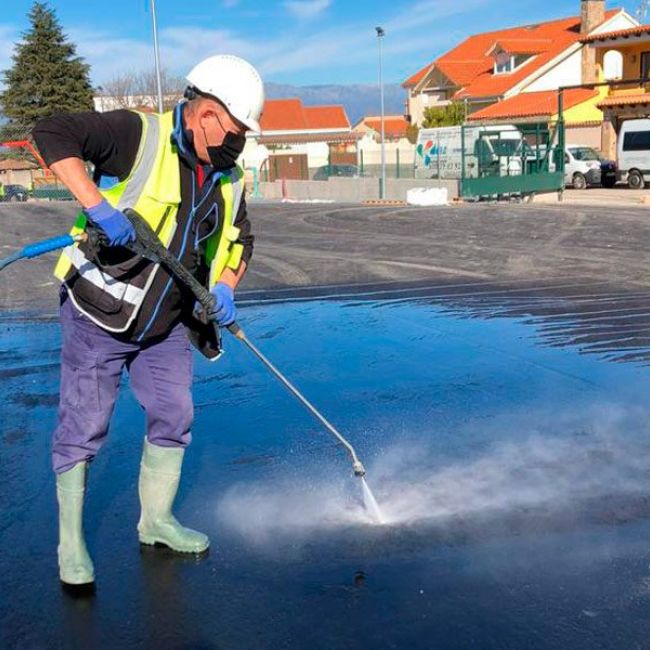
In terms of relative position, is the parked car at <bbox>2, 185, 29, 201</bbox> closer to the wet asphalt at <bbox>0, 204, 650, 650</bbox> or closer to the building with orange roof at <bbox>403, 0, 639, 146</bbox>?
the building with orange roof at <bbox>403, 0, 639, 146</bbox>

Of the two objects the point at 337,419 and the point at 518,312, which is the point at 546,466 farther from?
the point at 518,312

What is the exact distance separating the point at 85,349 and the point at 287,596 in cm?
108

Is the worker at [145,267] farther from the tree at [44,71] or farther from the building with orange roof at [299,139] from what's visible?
the tree at [44,71]

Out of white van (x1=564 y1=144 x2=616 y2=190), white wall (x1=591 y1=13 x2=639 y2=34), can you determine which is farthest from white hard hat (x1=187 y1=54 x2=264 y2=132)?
white wall (x1=591 y1=13 x2=639 y2=34)

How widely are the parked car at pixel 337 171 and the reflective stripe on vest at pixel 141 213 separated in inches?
1143

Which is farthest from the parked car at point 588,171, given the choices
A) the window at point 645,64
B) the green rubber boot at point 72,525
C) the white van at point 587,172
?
the green rubber boot at point 72,525

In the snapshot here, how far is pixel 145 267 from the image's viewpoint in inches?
110

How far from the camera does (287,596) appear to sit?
274cm

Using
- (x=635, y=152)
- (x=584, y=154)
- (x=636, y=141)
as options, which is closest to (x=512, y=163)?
(x=636, y=141)

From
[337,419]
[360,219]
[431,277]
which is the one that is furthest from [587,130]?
[337,419]

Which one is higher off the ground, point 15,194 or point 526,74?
point 526,74

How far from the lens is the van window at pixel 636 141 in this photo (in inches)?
1067

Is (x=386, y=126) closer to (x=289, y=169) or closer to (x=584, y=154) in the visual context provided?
(x=289, y=169)

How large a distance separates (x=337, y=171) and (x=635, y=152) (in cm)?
1144
